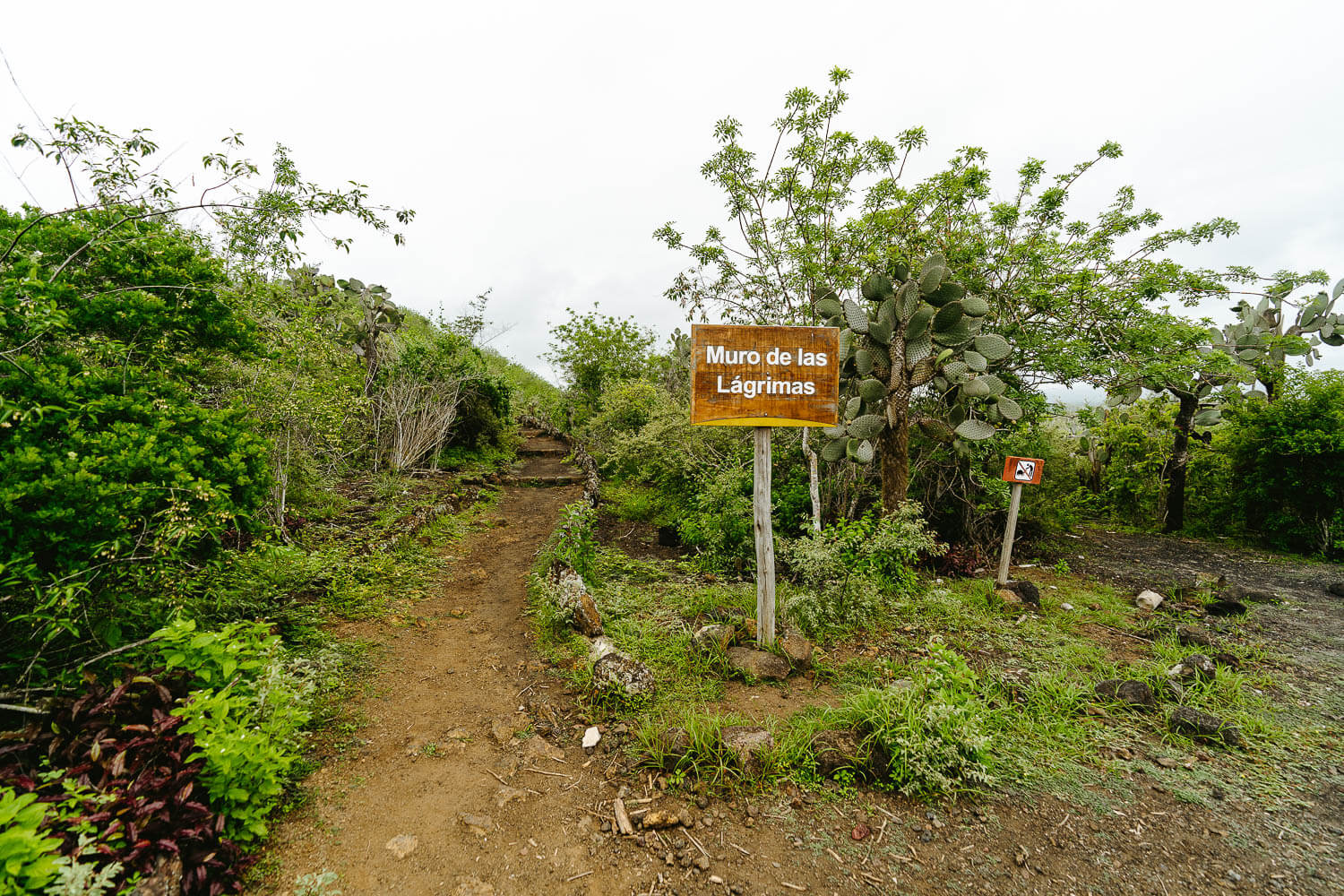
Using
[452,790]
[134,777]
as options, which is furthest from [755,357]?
[134,777]

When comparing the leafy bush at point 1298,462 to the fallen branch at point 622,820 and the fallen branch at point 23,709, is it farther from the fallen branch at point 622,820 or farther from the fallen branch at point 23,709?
the fallen branch at point 23,709

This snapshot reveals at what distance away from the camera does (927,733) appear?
292 cm

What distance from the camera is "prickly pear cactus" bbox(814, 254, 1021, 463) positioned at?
5.65m

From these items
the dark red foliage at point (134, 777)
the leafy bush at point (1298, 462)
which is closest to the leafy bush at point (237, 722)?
the dark red foliage at point (134, 777)

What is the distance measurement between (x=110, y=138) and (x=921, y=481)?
30.1ft

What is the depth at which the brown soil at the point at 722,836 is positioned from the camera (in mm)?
2264

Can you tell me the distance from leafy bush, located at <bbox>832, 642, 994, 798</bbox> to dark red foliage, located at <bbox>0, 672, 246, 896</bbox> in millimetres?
3130

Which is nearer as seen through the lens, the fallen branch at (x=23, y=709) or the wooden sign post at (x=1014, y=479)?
Answer: the fallen branch at (x=23, y=709)

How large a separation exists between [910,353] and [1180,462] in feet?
22.2

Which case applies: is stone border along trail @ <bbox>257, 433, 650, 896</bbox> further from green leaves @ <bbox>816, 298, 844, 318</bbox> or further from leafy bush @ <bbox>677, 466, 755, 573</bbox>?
green leaves @ <bbox>816, 298, 844, 318</bbox>

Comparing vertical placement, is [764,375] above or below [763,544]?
above

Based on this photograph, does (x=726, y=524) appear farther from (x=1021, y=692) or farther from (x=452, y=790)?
(x=452, y=790)

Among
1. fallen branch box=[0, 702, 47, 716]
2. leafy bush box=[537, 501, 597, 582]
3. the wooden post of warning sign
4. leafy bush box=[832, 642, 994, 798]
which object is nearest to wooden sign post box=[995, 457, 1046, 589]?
leafy bush box=[832, 642, 994, 798]

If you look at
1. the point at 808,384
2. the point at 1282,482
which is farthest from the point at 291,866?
the point at 1282,482
